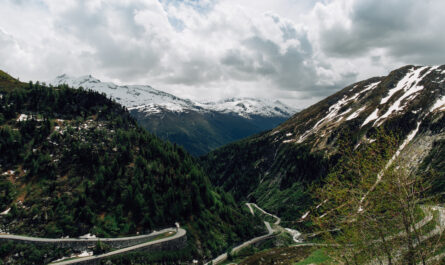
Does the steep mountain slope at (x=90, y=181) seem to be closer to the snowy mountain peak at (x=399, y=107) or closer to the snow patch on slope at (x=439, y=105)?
the snowy mountain peak at (x=399, y=107)

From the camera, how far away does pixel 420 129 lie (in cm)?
12700

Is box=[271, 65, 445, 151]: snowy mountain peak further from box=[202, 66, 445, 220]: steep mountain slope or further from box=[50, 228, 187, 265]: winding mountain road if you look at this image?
box=[50, 228, 187, 265]: winding mountain road

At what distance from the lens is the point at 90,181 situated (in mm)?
86875

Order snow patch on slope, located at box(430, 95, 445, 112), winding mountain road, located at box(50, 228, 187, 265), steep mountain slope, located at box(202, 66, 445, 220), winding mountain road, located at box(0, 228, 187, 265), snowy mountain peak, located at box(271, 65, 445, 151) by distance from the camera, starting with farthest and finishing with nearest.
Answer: snowy mountain peak, located at box(271, 65, 445, 151) < snow patch on slope, located at box(430, 95, 445, 112) < steep mountain slope, located at box(202, 66, 445, 220) < winding mountain road, located at box(0, 228, 187, 265) < winding mountain road, located at box(50, 228, 187, 265)

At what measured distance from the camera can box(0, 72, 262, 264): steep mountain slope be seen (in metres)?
75.1

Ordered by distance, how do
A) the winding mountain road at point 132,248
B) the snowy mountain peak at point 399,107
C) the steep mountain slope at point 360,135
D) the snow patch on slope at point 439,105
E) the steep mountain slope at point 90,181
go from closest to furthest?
1. the winding mountain road at point 132,248
2. the steep mountain slope at point 90,181
3. the steep mountain slope at point 360,135
4. the snow patch on slope at point 439,105
5. the snowy mountain peak at point 399,107

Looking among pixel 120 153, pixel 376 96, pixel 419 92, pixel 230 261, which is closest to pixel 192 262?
pixel 230 261

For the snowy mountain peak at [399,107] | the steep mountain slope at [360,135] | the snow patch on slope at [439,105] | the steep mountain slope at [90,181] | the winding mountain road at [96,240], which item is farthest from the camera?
the snowy mountain peak at [399,107]

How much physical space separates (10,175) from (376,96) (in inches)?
8300

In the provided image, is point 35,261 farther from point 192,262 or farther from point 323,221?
point 323,221

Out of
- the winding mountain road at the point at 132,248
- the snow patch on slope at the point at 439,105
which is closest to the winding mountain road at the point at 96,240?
the winding mountain road at the point at 132,248

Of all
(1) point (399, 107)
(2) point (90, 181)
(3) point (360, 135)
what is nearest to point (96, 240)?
(2) point (90, 181)

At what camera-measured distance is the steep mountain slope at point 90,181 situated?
75.1m

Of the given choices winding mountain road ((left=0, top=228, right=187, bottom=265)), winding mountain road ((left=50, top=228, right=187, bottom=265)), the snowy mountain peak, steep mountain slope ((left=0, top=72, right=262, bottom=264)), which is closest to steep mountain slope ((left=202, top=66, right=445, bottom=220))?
the snowy mountain peak
